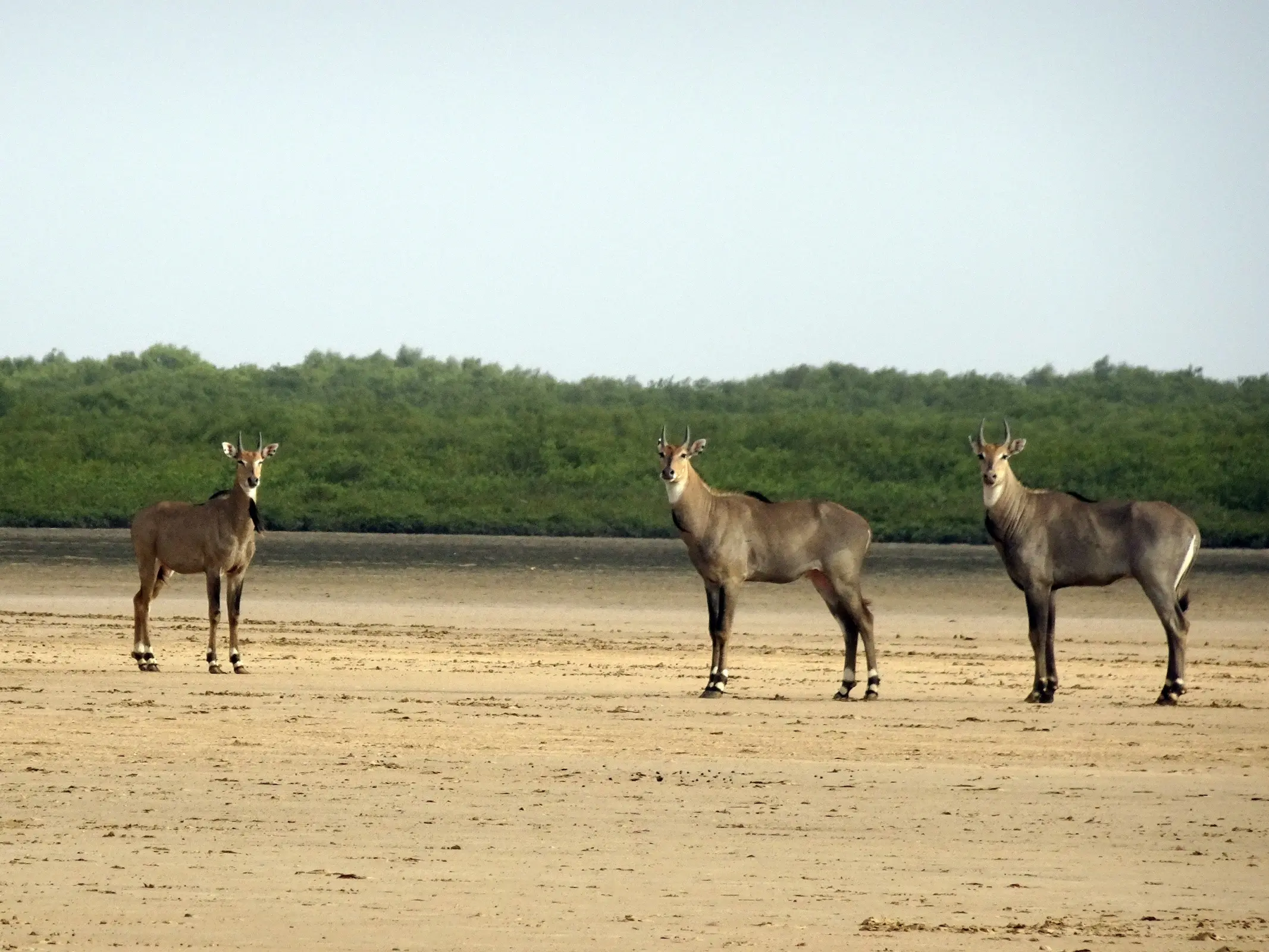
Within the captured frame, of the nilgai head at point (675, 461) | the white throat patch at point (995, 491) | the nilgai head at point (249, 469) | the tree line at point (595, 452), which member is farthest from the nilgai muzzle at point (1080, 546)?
the tree line at point (595, 452)

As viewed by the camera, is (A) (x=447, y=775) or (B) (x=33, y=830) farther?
(A) (x=447, y=775)

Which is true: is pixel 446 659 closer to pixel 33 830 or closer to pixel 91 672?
pixel 91 672

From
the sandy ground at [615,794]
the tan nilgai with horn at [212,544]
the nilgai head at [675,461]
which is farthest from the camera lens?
the tan nilgai with horn at [212,544]

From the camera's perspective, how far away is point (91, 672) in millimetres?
18391

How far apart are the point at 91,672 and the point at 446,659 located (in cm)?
361

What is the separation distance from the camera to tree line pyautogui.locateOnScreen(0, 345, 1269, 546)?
4872 centimetres

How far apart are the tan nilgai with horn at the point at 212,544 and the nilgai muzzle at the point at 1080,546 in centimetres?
652

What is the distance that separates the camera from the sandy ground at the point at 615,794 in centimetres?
870

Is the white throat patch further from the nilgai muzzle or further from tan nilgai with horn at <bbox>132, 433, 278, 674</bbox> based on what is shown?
tan nilgai with horn at <bbox>132, 433, 278, 674</bbox>

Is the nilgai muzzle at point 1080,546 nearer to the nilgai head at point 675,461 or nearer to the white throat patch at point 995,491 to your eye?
the white throat patch at point 995,491

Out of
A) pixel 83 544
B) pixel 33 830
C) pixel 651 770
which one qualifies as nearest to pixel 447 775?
pixel 651 770

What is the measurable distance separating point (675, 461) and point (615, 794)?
666 cm

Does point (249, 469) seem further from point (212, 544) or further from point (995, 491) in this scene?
point (995, 491)

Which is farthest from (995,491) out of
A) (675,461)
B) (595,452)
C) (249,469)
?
(595,452)
